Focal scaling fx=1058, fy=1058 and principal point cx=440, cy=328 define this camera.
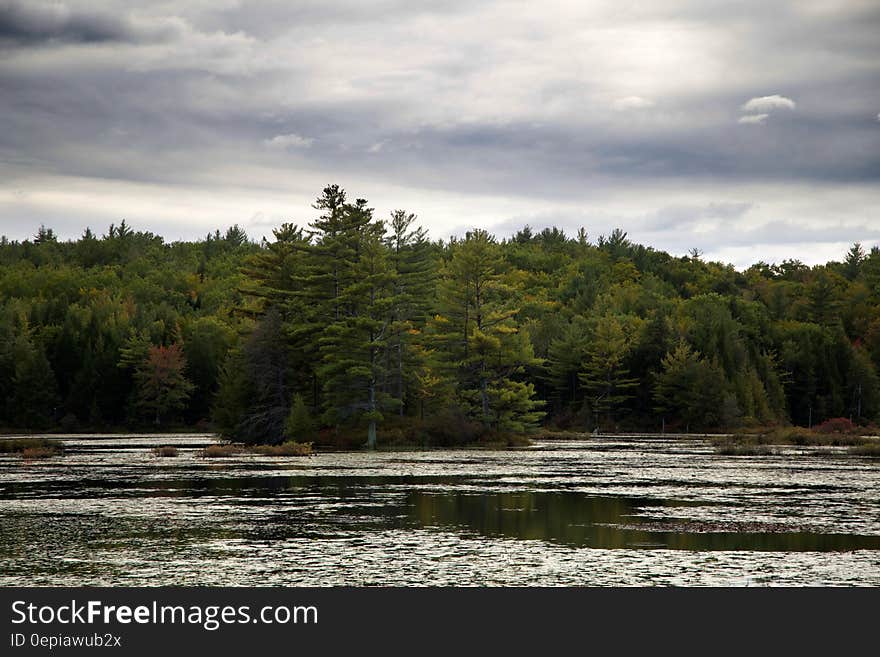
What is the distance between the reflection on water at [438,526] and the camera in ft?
63.4

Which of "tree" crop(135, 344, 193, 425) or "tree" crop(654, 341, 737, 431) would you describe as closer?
"tree" crop(654, 341, 737, 431)

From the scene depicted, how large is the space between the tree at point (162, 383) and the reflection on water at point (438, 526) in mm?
78102

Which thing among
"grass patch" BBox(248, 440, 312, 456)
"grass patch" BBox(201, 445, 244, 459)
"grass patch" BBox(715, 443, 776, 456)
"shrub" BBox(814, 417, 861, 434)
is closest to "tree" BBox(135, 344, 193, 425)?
"grass patch" BBox(201, 445, 244, 459)

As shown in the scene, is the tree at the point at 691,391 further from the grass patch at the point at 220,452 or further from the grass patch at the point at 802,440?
the grass patch at the point at 220,452

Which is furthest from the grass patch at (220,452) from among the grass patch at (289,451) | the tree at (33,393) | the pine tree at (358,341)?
the tree at (33,393)

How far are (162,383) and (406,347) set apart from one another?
57.1m

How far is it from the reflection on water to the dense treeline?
26.5 meters

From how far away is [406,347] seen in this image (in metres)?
77.2

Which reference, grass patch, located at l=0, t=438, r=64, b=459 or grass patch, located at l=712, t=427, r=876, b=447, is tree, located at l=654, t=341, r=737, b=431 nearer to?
grass patch, located at l=712, t=427, r=876, b=447

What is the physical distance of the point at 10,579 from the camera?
60.9 feet

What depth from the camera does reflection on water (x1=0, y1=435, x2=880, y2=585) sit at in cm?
1933

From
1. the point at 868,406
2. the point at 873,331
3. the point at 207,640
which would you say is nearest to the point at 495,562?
the point at 207,640

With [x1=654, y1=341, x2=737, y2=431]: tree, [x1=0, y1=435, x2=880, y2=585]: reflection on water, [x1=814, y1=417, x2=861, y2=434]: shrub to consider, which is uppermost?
[x1=654, y1=341, x2=737, y2=431]: tree

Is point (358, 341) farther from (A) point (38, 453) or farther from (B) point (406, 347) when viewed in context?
(A) point (38, 453)
